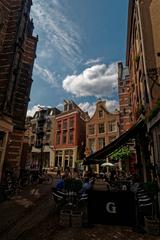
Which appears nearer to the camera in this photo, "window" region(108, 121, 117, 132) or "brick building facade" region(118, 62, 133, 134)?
"brick building facade" region(118, 62, 133, 134)

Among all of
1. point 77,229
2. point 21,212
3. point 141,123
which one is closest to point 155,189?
point 77,229

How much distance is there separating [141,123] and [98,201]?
13.5 feet

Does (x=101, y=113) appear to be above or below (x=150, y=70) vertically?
above

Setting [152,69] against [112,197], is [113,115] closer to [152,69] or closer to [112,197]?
[152,69]

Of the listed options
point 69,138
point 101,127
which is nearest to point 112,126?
point 101,127

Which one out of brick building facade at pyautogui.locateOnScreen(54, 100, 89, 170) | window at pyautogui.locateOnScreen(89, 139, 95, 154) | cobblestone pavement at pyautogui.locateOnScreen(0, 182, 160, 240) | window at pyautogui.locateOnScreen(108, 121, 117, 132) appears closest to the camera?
cobblestone pavement at pyautogui.locateOnScreen(0, 182, 160, 240)

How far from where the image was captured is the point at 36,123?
37.0 metres

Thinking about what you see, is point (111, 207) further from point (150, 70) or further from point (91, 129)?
point (91, 129)

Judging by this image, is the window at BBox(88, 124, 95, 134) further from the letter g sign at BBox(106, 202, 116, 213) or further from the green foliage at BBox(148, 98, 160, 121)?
the letter g sign at BBox(106, 202, 116, 213)

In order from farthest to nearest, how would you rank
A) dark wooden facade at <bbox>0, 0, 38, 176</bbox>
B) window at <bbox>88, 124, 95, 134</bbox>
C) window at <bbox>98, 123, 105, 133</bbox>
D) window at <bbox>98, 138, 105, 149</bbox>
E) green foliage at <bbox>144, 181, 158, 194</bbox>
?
1. window at <bbox>88, 124, 95, 134</bbox>
2. window at <bbox>98, 123, 105, 133</bbox>
3. window at <bbox>98, 138, 105, 149</bbox>
4. dark wooden facade at <bbox>0, 0, 38, 176</bbox>
5. green foliage at <bbox>144, 181, 158, 194</bbox>

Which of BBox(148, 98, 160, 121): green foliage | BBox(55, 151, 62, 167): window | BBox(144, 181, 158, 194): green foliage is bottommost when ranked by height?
BBox(144, 181, 158, 194): green foliage

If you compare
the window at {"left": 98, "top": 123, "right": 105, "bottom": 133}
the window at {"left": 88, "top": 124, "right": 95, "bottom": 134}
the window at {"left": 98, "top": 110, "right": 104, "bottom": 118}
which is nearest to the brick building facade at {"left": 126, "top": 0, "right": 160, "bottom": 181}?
the window at {"left": 98, "top": 123, "right": 105, "bottom": 133}

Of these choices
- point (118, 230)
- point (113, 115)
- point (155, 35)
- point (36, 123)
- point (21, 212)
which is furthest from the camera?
point (36, 123)

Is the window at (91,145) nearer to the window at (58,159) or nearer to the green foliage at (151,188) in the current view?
the window at (58,159)
